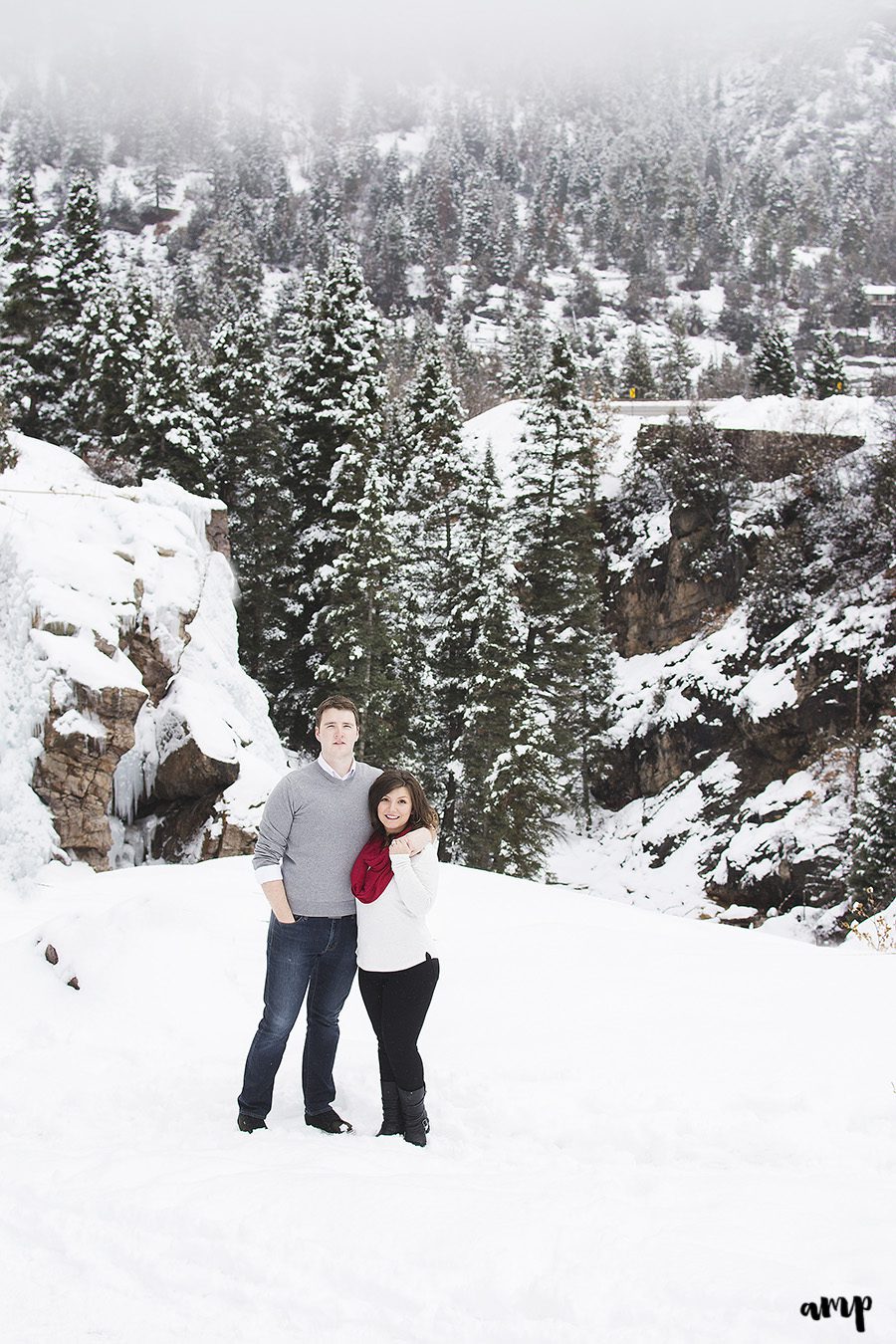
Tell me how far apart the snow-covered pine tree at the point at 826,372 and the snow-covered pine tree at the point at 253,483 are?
28432 millimetres

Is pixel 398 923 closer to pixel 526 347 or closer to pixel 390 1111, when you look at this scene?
pixel 390 1111

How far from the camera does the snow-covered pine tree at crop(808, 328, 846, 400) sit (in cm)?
4512

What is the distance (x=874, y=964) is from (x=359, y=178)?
167 meters

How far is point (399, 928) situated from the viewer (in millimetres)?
4359

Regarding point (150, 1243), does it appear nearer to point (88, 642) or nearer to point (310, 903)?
point (310, 903)

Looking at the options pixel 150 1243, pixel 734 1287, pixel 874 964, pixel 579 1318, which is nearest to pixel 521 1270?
pixel 579 1318

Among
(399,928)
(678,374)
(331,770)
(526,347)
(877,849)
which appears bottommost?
(877,849)

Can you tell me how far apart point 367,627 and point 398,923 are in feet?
62.2

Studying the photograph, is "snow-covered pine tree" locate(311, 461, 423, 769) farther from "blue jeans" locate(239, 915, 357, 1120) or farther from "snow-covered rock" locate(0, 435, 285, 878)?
"blue jeans" locate(239, 915, 357, 1120)

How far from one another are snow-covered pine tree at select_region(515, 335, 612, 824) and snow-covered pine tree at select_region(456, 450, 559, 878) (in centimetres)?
432

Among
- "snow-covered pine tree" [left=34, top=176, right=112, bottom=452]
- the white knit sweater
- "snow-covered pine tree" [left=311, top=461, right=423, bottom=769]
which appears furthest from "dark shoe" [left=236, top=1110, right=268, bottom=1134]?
"snow-covered pine tree" [left=34, top=176, right=112, bottom=452]

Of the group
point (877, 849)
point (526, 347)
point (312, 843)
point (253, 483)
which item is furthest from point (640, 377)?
point (312, 843)

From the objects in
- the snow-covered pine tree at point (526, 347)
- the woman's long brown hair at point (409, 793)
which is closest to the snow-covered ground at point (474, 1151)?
the woman's long brown hair at point (409, 793)

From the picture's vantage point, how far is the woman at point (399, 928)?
431 centimetres
